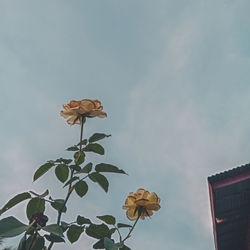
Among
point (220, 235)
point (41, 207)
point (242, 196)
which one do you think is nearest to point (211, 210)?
point (242, 196)

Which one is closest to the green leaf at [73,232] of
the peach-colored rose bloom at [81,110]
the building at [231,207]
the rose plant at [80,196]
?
the rose plant at [80,196]

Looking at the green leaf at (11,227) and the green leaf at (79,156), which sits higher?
the green leaf at (79,156)

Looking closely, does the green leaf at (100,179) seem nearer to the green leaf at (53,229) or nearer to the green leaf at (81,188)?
the green leaf at (81,188)

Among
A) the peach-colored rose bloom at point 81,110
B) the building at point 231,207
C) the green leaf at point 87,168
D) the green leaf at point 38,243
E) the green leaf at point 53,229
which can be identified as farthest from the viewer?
the building at point 231,207

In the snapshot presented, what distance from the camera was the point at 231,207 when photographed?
13.4 ft

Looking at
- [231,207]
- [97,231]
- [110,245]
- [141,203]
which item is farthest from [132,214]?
[231,207]

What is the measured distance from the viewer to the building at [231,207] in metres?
3.64

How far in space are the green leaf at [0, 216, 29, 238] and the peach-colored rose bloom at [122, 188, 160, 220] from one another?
15.2 inches

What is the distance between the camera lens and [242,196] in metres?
3.95

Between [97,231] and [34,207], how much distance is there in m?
0.18

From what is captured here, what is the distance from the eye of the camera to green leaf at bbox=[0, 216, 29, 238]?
693 millimetres

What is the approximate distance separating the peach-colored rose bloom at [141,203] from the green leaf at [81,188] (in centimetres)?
17

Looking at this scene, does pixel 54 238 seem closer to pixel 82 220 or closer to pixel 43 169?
pixel 82 220

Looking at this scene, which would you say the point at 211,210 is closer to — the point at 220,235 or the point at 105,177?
the point at 220,235
